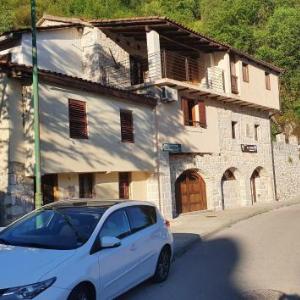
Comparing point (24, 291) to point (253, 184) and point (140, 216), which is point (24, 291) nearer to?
point (140, 216)

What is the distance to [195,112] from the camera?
2300 centimetres

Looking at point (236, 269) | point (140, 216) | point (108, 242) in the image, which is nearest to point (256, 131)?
point (236, 269)

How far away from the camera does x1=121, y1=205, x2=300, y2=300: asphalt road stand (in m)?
8.05

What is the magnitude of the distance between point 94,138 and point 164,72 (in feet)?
19.9

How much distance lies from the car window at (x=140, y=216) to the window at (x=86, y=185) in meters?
8.21

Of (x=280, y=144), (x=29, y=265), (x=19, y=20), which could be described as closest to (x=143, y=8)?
(x=19, y=20)

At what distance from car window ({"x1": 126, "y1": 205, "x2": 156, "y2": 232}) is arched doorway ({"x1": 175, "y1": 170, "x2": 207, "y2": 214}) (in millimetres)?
13469

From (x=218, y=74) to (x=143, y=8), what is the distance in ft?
82.2

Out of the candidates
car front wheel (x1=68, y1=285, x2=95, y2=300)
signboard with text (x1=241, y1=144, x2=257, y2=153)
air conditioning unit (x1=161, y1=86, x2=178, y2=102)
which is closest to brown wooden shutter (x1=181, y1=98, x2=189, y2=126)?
air conditioning unit (x1=161, y1=86, x2=178, y2=102)

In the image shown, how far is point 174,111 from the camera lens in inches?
837

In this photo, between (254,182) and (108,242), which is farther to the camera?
(254,182)

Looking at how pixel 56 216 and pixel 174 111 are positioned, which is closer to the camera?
pixel 56 216

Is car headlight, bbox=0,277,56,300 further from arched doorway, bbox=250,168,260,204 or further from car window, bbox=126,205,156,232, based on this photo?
arched doorway, bbox=250,168,260,204

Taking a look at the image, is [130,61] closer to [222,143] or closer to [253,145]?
[222,143]
